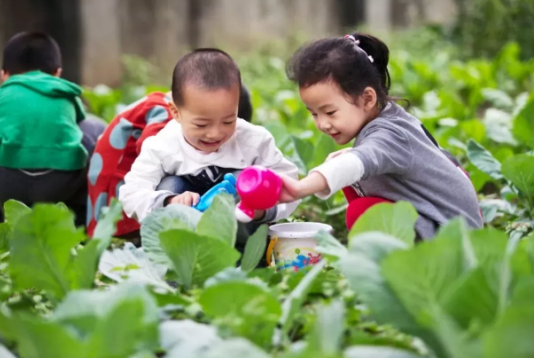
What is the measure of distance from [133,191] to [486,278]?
163 cm

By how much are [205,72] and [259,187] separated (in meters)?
0.63

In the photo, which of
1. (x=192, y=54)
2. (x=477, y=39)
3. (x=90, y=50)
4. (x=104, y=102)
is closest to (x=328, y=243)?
(x=192, y=54)

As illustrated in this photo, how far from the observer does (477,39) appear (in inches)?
400

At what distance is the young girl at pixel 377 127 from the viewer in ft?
9.47

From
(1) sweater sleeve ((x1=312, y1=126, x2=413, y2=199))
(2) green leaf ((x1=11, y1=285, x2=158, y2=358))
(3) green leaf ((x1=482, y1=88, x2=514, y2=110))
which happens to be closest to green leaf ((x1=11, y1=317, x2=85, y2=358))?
(2) green leaf ((x1=11, y1=285, x2=158, y2=358))

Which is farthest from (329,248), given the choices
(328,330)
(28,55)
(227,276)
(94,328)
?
(28,55)

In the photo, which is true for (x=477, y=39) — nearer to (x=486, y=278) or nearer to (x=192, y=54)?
(x=192, y=54)

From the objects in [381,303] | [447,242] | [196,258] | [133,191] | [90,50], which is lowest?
[90,50]

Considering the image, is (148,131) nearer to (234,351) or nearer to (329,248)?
(329,248)

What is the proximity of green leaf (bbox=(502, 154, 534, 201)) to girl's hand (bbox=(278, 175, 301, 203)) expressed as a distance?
3.89 ft

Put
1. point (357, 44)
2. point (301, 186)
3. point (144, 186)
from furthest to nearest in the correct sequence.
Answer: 1. point (144, 186)
2. point (357, 44)
3. point (301, 186)

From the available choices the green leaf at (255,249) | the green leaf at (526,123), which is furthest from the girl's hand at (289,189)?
the green leaf at (526,123)

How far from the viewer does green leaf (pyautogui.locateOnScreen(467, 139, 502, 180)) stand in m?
3.77

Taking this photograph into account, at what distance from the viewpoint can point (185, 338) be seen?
6.27 feet
